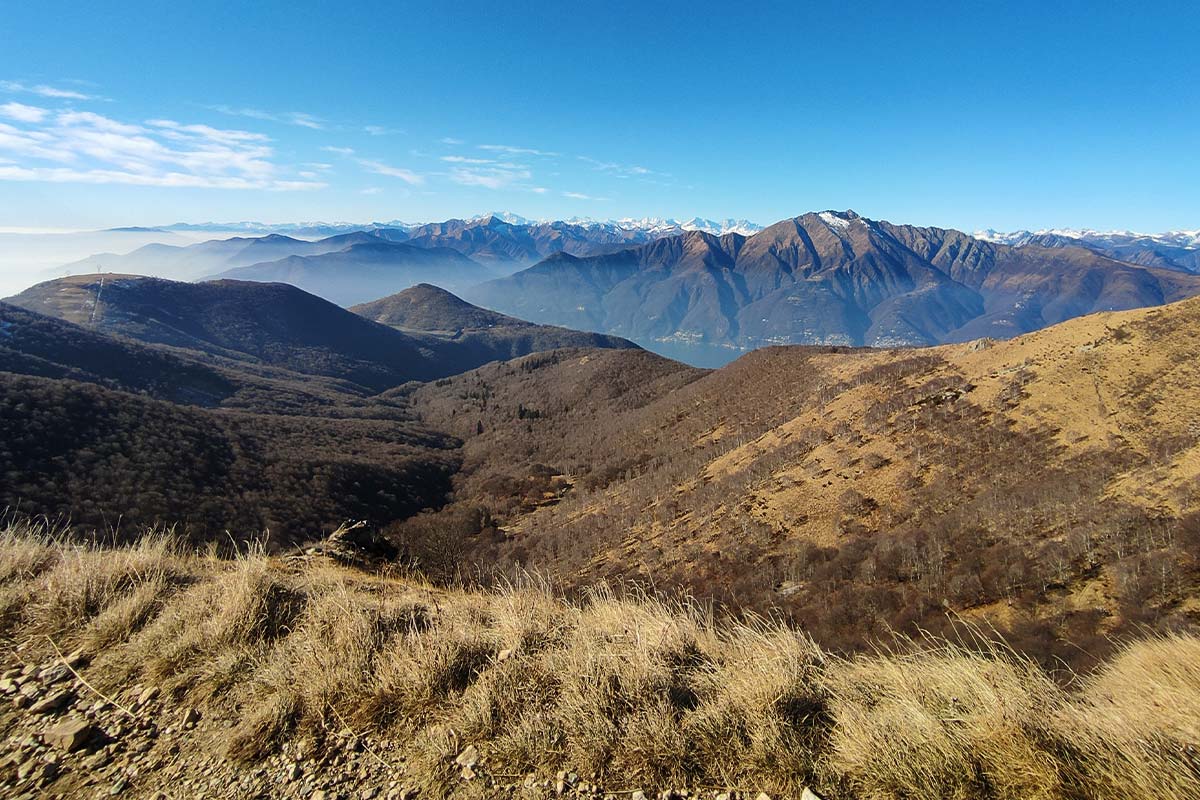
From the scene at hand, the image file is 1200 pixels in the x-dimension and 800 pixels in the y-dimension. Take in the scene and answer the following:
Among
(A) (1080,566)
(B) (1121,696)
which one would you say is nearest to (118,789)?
(B) (1121,696)

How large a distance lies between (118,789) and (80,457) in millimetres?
78829

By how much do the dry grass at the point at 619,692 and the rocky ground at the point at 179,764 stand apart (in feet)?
0.32

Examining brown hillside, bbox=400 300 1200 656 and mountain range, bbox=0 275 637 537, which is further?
mountain range, bbox=0 275 637 537

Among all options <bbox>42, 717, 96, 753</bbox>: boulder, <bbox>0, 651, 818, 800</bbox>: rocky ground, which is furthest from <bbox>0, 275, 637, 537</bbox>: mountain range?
<bbox>42, 717, 96, 753</bbox>: boulder

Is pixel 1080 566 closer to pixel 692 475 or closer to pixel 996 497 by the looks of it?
pixel 996 497

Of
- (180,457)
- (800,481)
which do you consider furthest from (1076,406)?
(180,457)

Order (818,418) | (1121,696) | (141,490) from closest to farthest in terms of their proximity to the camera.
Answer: (1121,696) → (818,418) → (141,490)

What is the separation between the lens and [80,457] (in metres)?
58.9

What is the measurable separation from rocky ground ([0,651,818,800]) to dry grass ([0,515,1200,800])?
0.10 m

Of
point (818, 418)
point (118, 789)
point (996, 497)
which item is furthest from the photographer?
point (818, 418)

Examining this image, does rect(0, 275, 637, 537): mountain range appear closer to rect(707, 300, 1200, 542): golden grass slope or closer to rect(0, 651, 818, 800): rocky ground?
rect(0, 651, 818, 800): rocky ground

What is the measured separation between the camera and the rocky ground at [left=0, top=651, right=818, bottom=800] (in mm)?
3471

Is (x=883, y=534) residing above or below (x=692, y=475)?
above

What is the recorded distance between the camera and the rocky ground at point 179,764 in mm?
3471
